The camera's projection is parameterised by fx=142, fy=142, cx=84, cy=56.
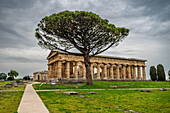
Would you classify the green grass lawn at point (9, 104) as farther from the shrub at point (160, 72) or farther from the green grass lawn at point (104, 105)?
the shrub at point (160, 72)

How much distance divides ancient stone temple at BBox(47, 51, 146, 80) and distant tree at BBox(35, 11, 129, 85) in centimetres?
2317

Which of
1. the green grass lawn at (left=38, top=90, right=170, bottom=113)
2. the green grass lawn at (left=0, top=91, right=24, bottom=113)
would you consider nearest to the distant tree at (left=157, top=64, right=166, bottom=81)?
the green grass lawn at (left=38, top=90, right=170, bottom=113)

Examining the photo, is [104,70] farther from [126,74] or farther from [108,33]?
[108,33]

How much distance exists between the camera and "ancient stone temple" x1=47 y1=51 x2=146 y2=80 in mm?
50928

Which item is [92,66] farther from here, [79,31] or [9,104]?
[9,104]

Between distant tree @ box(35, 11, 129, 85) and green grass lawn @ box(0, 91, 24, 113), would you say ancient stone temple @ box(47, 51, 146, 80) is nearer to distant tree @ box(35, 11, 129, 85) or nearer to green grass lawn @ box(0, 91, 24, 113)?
distant tree @ box(35, 11, 129, 85)

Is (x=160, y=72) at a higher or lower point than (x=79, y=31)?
lower

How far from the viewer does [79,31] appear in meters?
25.9

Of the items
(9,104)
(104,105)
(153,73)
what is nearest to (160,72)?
(153,73)

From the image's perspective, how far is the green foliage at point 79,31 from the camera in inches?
943

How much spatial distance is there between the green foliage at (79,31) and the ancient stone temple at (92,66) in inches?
912

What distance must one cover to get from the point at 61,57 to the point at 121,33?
91.3 feet

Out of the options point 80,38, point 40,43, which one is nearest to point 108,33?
point 80,38

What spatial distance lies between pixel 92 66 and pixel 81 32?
1259 inches
